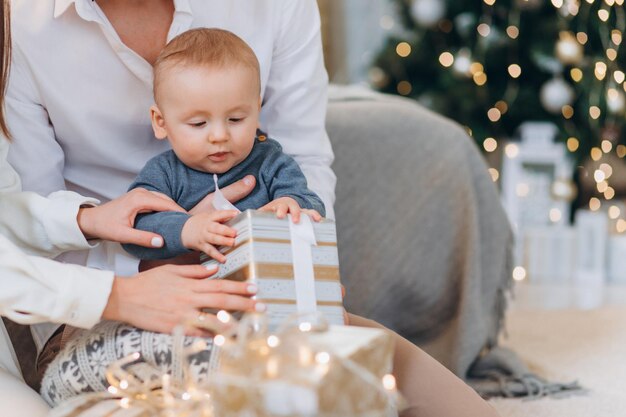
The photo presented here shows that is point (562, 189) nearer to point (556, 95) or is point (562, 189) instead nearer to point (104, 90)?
point (556, 95)

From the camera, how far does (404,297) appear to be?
7.04 feet

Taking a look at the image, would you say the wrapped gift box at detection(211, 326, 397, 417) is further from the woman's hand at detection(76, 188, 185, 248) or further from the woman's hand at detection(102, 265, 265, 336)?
the woman's hand at detection(76, 188, 185, 248)

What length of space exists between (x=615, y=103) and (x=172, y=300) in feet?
8.29

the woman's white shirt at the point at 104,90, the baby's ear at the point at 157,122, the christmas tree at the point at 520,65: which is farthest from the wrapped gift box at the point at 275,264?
the christmas tree at the point at 520,65

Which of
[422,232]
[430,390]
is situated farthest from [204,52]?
[422,232]

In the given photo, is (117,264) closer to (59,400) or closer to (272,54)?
(59,400)

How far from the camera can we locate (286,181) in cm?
147

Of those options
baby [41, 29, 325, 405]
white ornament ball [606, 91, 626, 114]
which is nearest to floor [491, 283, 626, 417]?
white ornament ball [606, 91, 626, 114]

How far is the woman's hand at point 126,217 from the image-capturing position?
53.7 inches

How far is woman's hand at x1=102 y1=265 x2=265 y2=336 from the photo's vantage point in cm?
121

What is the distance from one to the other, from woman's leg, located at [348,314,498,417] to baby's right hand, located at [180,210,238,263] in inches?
12.0

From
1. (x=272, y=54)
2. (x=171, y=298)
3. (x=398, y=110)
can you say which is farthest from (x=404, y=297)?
(x=171, y=298)

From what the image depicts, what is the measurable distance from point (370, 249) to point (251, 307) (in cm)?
97

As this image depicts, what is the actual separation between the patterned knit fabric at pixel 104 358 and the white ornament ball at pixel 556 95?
245cm
